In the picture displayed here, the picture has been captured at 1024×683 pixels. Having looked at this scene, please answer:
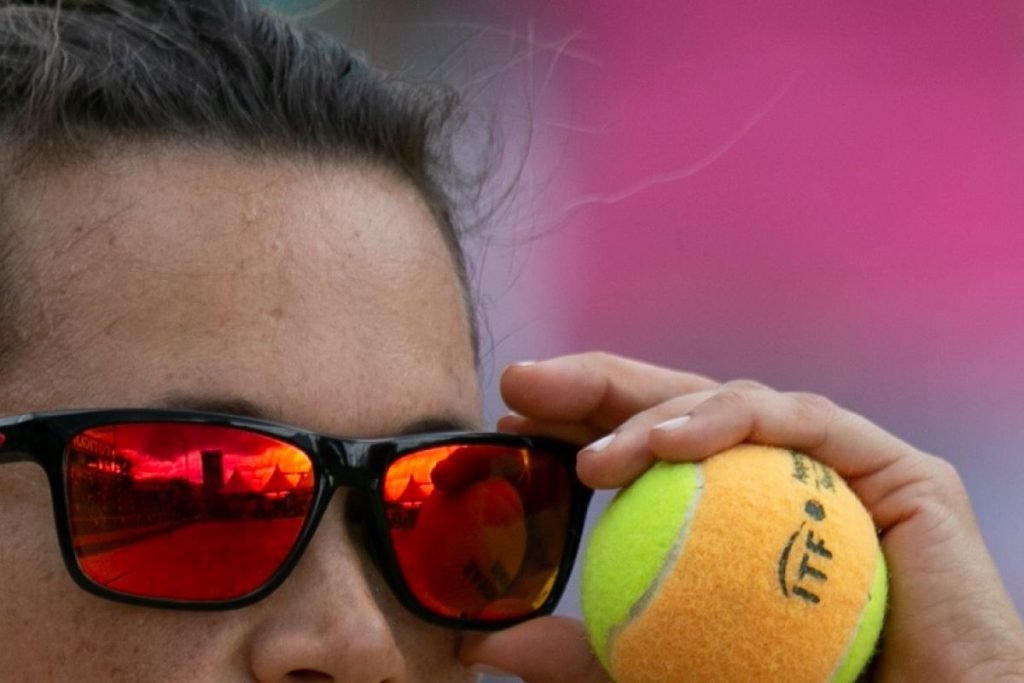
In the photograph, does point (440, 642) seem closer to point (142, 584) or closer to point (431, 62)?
point (142, 584)

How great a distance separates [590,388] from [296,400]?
1.44 feet

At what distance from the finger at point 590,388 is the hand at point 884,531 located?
111mm

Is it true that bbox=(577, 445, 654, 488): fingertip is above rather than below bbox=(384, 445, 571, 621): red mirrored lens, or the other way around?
above

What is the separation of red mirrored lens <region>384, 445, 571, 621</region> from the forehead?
0.26 ft

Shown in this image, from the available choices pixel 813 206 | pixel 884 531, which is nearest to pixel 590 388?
pixel 884 531

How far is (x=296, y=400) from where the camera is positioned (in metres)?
1.25

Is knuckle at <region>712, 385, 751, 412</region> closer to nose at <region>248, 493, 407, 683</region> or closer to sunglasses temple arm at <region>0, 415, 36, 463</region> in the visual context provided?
nose at <region>248, 493, 407, 683</region>

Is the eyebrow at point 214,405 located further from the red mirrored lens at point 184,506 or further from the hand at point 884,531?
the hand at point 884,531

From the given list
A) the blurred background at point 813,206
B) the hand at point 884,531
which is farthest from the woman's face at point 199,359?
the blurred background at point 813,206

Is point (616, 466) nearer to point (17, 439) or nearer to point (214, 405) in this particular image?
point (214, 405)

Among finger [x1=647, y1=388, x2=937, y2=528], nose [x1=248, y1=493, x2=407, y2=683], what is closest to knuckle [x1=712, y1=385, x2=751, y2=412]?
finger [x1=647, y1=388, x2=937, y2=528]

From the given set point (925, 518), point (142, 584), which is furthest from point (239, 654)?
point (925, 518)

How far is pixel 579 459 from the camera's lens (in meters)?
1.37

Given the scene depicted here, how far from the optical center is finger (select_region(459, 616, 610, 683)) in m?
1.43
